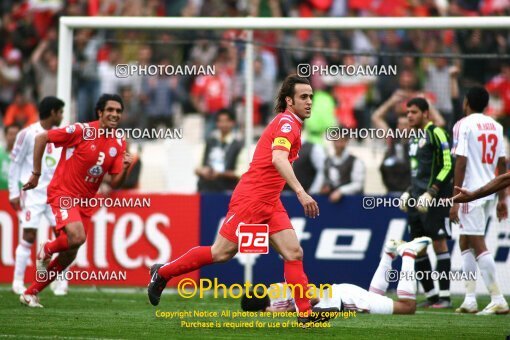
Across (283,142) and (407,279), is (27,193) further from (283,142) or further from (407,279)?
(407,279)

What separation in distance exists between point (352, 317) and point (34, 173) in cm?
393

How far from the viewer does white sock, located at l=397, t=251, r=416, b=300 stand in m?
11.3

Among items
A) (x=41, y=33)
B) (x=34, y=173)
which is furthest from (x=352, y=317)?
(x=41, y=33)

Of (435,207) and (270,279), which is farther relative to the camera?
(270,279)

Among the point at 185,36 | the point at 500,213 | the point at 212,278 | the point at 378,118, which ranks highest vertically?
the point at 185,36

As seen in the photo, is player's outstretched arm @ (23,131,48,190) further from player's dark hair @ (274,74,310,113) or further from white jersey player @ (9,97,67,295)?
player's dark hair @ (274,74,310,113)

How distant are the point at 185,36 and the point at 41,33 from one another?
534 cm

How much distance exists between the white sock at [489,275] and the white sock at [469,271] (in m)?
0.17

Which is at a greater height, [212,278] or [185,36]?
[185,36]

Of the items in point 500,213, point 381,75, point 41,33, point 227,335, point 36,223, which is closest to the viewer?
point 227,335

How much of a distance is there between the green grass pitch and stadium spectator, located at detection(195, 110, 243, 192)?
3.68 m

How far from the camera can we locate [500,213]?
1292cm

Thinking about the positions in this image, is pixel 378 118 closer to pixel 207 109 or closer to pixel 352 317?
pixel 207 109

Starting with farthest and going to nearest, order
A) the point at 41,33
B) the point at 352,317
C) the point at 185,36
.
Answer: the point at 41,33 < the point at 185,36 < the point at 352,317
